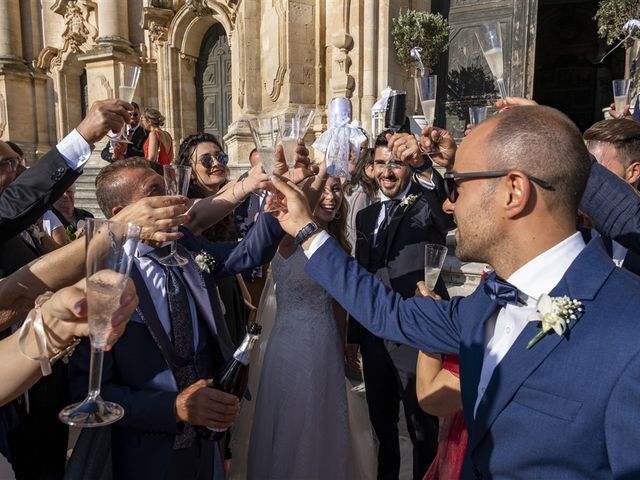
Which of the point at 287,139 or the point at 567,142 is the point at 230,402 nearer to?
the point at 287,139

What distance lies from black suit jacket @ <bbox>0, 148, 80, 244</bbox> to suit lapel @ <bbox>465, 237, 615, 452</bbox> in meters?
2.12

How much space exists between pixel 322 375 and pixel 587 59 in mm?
15342

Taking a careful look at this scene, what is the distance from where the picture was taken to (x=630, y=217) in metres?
2.05

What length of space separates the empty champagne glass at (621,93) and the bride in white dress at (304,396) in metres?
2.64

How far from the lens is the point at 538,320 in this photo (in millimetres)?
1415

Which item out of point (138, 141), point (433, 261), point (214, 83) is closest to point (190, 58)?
point (214, 83)

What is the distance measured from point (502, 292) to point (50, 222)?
172 inches

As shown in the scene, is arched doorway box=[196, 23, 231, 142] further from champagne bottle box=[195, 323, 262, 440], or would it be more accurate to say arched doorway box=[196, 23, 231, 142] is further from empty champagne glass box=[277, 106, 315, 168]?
champagne bottle box=[195, 323, 262, 440]

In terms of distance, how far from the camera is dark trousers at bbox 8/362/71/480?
A: 3.01 m

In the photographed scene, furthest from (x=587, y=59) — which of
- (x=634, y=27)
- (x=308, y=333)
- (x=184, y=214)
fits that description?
(x=184, y=214)

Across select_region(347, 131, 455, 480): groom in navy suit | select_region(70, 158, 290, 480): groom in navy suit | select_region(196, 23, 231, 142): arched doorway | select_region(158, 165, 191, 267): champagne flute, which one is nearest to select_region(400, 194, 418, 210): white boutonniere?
select_region(347, 131, 455, 480): groom in navy suit

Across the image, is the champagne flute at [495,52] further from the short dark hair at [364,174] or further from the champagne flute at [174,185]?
the short dark hair at [364,174]

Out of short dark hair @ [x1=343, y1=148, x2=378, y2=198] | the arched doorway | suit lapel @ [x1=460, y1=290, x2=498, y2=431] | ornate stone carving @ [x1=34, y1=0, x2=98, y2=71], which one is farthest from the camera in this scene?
ornate stone carving @ [x1=34, y1=0, x2=98, y2=71]

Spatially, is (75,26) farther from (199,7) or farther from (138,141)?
(138,141)
